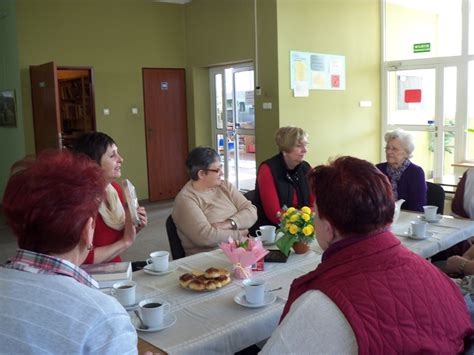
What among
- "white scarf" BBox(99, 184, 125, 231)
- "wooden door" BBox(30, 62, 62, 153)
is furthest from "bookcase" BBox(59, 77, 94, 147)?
"white scarf" BBox(99, 184, 125, 231)

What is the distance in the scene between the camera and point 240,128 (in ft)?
24.3

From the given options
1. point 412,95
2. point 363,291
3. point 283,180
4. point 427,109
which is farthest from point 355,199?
point 412,95

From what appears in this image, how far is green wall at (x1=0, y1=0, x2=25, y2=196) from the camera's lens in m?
6.51

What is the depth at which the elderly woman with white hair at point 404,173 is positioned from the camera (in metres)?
3.43

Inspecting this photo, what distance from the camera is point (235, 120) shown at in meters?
7.49

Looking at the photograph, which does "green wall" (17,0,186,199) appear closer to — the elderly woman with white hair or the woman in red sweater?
the elderly woman with white hair

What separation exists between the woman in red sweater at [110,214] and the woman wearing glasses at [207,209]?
10.2 inches

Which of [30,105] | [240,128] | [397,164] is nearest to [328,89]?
[240,128]

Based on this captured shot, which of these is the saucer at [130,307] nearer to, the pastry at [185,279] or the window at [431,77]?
the pastry at [185,279]

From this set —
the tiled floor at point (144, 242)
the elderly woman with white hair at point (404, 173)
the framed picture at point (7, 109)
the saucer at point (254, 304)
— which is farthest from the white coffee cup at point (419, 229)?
the framed picture at point (7, 109)

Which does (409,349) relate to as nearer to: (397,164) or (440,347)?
(440,347)

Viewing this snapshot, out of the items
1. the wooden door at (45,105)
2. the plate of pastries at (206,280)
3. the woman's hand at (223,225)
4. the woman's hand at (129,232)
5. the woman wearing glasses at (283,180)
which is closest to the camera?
the plate of pastries at (206,280)

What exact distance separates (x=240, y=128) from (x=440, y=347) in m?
6.41

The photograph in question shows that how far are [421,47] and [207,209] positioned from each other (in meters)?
5.45
